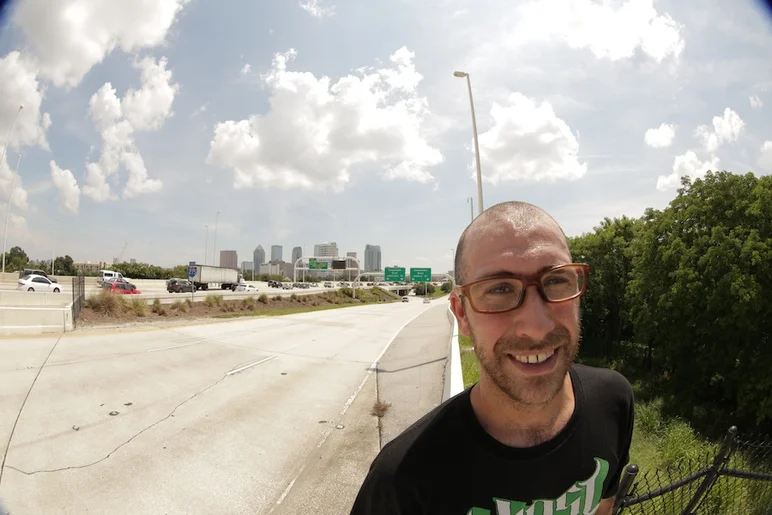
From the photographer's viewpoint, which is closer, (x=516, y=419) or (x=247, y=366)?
(x=516, y=419)

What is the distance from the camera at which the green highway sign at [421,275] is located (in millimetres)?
62000

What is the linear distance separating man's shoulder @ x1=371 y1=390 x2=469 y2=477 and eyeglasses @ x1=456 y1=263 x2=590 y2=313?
0.46m

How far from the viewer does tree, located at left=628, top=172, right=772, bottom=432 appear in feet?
40.4

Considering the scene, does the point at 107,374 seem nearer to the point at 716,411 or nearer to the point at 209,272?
the point at 716,411

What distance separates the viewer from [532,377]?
4.70ft

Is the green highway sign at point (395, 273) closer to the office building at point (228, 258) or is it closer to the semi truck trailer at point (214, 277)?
the semi truck trailer at point (214, 277)

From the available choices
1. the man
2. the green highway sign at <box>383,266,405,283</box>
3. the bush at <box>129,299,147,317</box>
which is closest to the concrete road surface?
the man

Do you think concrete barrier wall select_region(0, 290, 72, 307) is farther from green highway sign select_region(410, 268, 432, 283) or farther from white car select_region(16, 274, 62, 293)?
green highway sign select_region(410, 268, 432, 283)

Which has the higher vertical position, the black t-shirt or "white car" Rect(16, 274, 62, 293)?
the black t-shirt

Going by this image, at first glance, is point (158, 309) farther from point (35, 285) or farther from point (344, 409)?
point (344, 409)

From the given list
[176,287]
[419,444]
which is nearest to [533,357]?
[419,444]

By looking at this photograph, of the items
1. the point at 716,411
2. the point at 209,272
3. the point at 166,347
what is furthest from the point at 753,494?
the point at 209,272

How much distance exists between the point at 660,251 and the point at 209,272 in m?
53.6

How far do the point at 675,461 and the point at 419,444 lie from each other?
7.52 m
